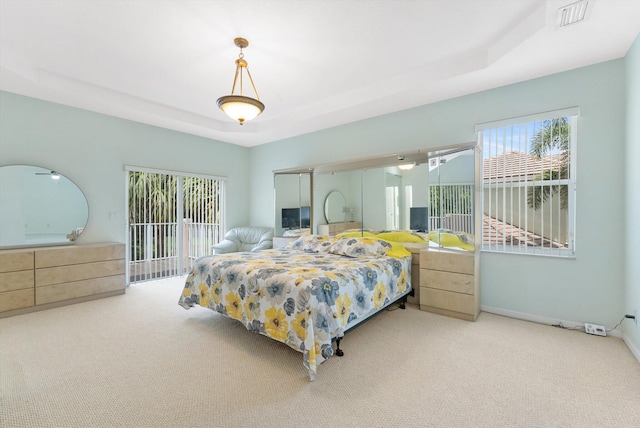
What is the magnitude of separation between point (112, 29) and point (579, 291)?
5259mm

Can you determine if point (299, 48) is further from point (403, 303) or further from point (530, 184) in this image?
point (403, 303)

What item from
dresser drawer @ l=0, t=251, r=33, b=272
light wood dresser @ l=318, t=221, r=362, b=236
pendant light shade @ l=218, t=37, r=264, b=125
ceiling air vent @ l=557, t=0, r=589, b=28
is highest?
ceiling air vent @ l=557, t=0, r=589, b=28

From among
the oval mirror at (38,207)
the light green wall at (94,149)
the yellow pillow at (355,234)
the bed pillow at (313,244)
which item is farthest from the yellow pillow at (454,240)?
the oval mirror at (38,207)

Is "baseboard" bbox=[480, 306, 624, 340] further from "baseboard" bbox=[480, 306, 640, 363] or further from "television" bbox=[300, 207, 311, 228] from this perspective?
"television" bbox=[300, 207, 311, 228]

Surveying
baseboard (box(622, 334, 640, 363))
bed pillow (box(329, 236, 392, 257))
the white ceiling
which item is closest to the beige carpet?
baseboard (box(622, 334, 640, 363))

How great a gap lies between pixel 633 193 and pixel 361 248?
8.42 feet

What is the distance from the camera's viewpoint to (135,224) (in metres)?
4.84

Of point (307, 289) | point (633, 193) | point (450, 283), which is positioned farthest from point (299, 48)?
point (633, 193)

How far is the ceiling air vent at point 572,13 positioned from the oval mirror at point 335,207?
3.21 m

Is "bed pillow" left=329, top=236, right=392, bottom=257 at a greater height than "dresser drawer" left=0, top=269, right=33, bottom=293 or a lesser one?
greater

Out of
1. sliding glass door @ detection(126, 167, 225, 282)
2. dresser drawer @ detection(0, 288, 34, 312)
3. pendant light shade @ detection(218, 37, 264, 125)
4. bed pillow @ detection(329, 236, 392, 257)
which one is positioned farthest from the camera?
sliding glass door @ detection(126, 167, 225, 282)

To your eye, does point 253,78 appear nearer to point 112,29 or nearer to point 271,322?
point 112,29

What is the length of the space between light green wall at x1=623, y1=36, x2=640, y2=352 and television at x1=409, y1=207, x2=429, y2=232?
1888 millimetres

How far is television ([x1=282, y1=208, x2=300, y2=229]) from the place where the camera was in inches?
213
